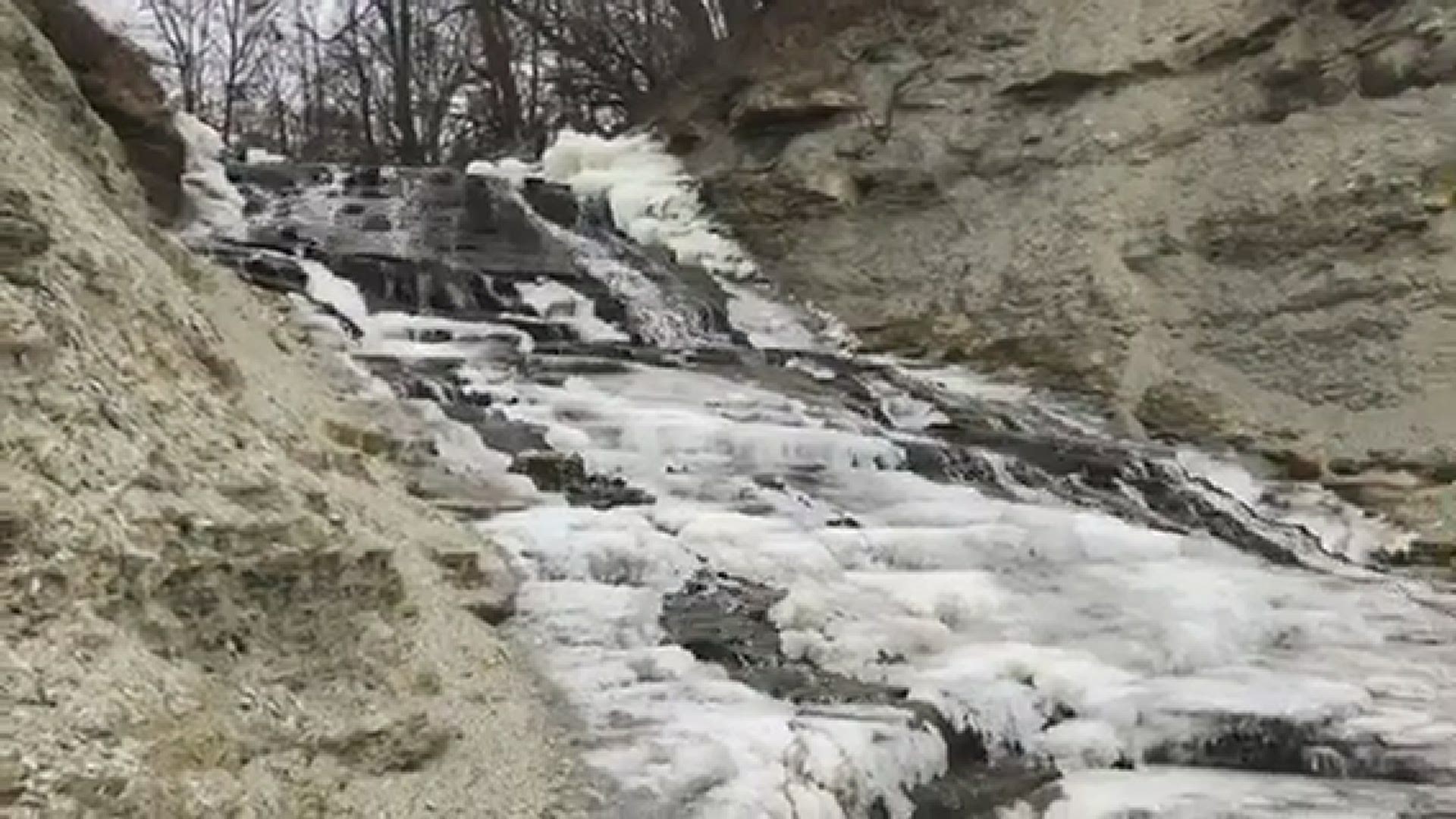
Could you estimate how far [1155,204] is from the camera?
1252 centimetres

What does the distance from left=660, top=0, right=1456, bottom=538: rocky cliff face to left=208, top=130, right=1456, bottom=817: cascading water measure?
0.82 metres

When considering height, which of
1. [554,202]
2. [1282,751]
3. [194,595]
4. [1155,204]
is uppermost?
[554,202]

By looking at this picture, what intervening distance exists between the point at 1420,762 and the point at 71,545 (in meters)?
4.16

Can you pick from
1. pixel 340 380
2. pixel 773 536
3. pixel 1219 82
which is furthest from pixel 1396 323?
pixel 340 380

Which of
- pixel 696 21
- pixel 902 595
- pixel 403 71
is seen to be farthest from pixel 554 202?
pixel 902 595

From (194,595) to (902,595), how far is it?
9.82 feet

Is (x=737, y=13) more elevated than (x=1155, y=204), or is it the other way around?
(x=737, y=13)

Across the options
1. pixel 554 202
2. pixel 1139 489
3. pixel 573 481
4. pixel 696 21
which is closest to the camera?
pixel 573 481

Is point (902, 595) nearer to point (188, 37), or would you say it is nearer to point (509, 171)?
point (509, 171)

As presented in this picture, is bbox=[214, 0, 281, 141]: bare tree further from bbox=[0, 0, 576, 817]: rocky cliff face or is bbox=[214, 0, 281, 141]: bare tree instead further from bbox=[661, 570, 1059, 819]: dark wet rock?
bbox=[661, 570, 1059, 819]: dark wet rock

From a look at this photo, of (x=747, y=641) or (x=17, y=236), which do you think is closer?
(x=17, y=236)

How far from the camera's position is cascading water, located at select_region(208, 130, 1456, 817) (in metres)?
5.03

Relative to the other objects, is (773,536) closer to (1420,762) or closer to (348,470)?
(348,470)

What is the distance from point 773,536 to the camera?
6.83 metres
